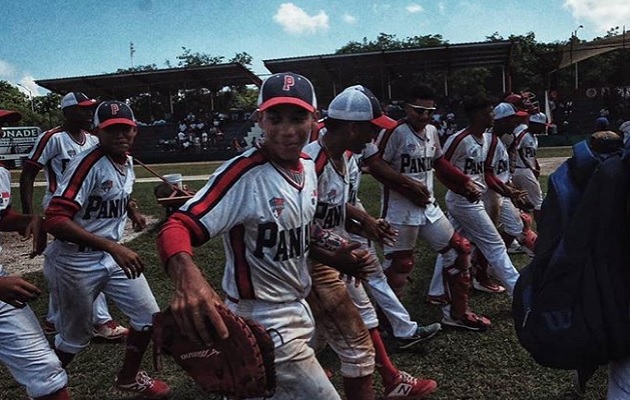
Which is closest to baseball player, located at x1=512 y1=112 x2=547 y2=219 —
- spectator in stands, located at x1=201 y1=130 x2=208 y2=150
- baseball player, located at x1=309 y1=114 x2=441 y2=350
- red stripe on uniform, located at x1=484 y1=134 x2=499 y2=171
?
red stripe on uniform, located at x1=484 y1=134 x2=499 y2=171

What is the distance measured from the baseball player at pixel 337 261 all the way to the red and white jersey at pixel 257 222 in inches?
17.0

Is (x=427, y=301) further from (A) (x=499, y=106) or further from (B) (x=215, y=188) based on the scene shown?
(B) (x=215, y=188)

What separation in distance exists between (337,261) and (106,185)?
2163mm

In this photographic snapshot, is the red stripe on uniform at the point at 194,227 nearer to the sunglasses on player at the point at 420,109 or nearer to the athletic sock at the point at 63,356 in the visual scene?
the athletic sock at the point at 63,356

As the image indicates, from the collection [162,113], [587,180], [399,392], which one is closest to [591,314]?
[587,180]

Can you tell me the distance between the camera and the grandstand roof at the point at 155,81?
37250 mm

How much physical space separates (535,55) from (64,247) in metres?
53.7

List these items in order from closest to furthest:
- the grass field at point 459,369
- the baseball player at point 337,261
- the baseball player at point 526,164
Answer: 1. the baseball player at point 337,261
2. the grass field at point 459,369
3. the baseball player at point 526,164

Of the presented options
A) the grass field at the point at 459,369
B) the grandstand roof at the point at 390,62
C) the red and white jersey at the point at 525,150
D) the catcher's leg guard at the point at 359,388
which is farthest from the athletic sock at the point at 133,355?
the grandstand roof at the point at 390,62

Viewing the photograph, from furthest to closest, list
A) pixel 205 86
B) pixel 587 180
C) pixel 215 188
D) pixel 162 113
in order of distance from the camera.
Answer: pixel 162 113 → pixel 205 86 → pixel 215 188 → pixel 587 180

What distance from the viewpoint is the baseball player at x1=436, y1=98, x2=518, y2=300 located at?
5.69 meters

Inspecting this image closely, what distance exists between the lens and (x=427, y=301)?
244 inches

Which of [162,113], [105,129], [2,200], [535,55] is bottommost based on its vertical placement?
[2,200]

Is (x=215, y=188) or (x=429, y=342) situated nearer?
(x=215, y=188)
